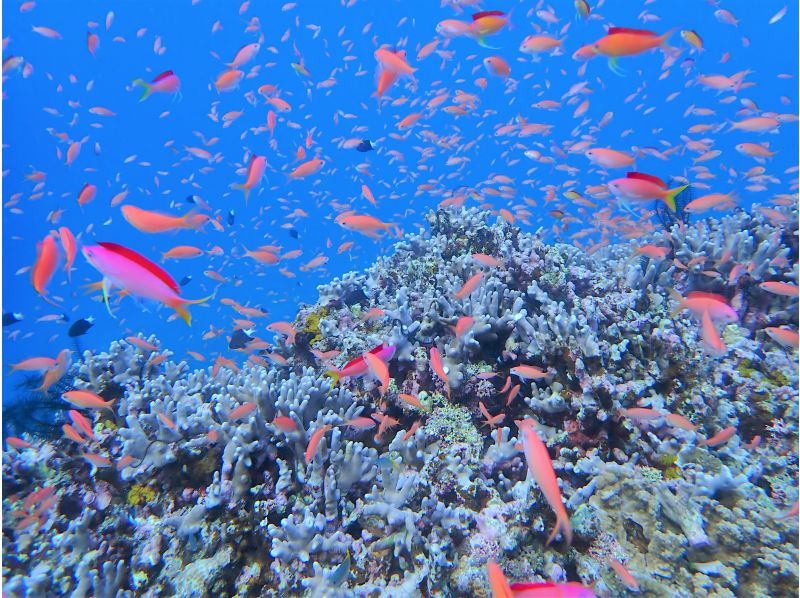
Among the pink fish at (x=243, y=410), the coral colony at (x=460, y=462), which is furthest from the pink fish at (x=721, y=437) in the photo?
the pink fish at (x=243, y=410)

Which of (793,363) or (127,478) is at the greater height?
(127,478)

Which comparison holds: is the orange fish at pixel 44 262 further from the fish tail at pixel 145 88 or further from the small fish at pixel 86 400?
the fish tail at pixel 145 88

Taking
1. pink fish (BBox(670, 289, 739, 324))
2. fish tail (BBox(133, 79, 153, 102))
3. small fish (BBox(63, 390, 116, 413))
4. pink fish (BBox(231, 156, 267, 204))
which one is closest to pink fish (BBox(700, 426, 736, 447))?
pink fish (BBox(670, 289, 739, 324))

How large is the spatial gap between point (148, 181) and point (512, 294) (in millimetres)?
82368

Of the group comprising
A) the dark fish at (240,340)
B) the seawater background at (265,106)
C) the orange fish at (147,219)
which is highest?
the seawater background at (265,106)

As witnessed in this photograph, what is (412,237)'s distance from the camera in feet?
22.5

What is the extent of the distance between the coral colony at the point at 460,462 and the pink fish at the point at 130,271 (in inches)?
58.7

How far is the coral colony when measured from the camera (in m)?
2.66

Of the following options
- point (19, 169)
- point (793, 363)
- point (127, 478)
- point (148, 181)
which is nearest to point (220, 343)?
point (127, 478)

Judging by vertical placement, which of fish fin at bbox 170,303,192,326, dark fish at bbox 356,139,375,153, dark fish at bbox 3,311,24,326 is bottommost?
fish fin at bbox 170,303,192,326

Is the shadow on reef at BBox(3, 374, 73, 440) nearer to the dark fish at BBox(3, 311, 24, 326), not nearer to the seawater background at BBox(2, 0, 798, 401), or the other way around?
the dark fish at BBox(3, 311, 24, 326)

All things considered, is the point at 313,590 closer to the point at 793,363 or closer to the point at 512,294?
the point at 512,294

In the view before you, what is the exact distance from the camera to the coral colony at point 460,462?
2.66m

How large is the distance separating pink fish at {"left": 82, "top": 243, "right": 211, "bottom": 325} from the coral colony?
1491mm
